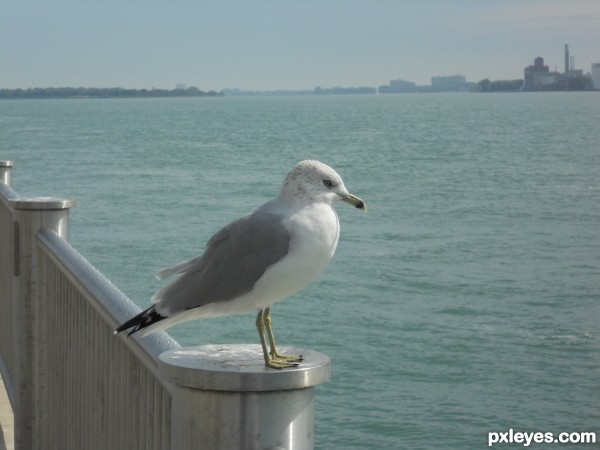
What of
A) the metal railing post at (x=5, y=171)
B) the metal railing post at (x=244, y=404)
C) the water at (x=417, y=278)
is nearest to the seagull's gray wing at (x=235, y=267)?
the metal railing post at (x=244, y=404)

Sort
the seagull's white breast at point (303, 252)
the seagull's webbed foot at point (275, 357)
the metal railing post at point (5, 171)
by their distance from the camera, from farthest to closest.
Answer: the metal railing post at point (5, 171) → the seagull's white breast at point (303, 252) → the seagull's webbed foot at point (275, 357)

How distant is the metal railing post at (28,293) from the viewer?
5.12m

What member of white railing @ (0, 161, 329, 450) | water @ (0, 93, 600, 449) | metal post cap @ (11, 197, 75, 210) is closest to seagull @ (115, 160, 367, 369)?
white railing @ (0, 161, 329, 450)

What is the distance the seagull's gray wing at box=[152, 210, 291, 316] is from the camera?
2789 millimetres

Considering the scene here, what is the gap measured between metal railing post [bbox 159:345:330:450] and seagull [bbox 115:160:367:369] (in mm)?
→ 432

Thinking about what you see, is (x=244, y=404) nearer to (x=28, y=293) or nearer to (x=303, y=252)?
(x=303, y=252)

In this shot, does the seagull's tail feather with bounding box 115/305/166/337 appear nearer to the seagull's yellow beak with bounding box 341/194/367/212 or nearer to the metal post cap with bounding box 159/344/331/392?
the metal post cap with bounding box 159/344/331/392

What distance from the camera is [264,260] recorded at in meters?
2.81

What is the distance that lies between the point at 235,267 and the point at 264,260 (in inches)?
2.9

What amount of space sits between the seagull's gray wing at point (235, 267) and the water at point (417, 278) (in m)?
14.9

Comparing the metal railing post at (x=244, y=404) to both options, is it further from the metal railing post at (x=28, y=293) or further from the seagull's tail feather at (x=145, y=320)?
the metal railing post at (x=28, y=293)

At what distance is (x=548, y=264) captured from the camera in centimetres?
3450

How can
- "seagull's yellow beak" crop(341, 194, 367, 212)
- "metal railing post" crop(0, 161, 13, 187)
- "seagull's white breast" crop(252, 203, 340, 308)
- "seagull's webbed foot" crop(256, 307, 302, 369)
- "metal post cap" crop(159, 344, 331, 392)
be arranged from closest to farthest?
"metal post cap" crop(159, 344, 331, 392), "seagull's webbed foot" crop(256, 307, 302, 369), "seagull's white breast" crop(252, 203, 340, 308), "seagull's yellow beak" crop(341, 194, 367, 212), "metal railing post" crop(0, 161, 13, 187)

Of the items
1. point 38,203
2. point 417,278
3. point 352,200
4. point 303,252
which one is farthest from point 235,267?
point 417,278
